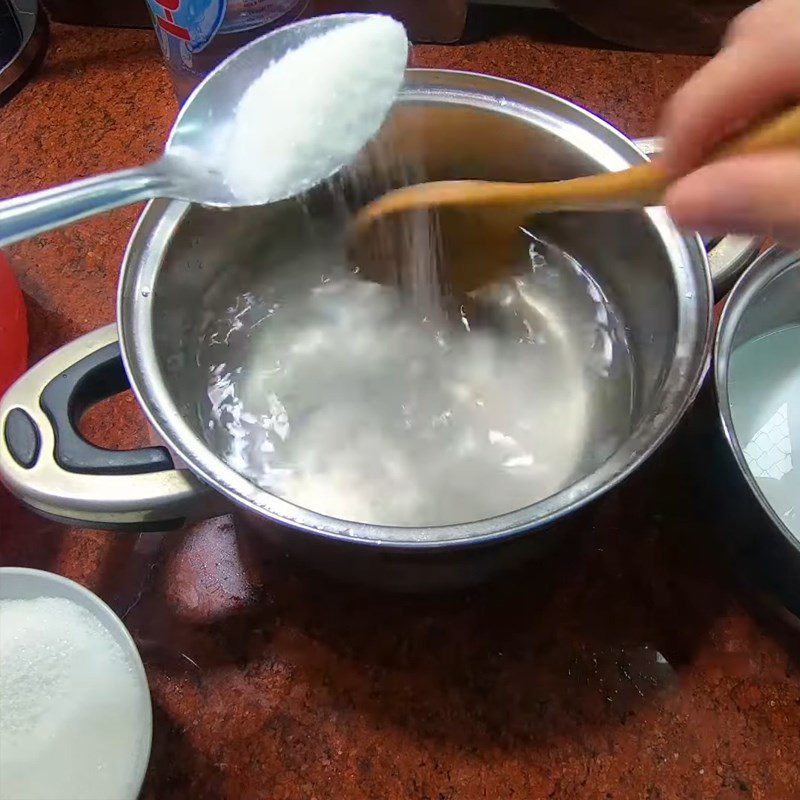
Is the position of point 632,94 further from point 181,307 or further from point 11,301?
point 11,301

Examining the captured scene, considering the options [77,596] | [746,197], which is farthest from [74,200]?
[746,197]

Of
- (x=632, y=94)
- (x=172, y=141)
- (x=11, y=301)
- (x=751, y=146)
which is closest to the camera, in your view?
(x=751, y=146)

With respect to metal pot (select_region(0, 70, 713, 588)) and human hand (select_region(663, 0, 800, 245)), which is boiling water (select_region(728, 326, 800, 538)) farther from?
human hand (select_region(663, 0, 800, 245))

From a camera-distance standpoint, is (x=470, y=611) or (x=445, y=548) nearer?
(x=445, y=548)

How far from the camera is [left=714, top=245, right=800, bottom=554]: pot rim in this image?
511mm

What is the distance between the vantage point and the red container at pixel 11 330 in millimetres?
634

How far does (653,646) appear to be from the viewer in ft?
A: 1.85

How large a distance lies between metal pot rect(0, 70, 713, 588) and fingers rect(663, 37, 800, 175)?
0.14 meters

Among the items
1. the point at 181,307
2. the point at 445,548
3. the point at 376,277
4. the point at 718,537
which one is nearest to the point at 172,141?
the point at 181,307

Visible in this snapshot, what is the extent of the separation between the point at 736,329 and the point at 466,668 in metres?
0.30

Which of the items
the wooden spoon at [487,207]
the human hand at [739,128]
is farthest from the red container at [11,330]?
the human hand at [739,128]

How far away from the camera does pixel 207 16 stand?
645 mm

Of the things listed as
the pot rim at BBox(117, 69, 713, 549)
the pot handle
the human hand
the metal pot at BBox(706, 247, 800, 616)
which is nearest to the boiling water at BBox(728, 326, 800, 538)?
the metal pot at BBox(706, 247, 800, 616)

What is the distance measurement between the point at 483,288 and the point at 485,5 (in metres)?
0.36
